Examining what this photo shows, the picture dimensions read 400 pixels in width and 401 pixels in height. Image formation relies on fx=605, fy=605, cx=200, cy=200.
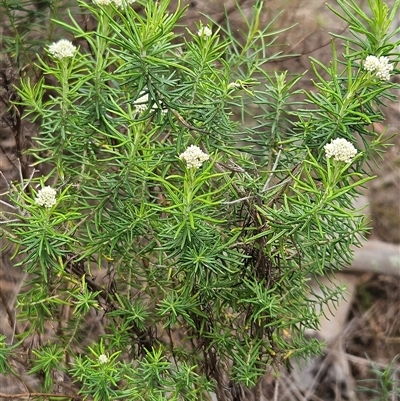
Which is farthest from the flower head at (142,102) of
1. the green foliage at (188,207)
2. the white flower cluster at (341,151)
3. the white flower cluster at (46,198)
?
the white flower cluster at (341,151)

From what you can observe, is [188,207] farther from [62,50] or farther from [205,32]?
[62,50]

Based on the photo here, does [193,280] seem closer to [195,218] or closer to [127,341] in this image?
[195,218]

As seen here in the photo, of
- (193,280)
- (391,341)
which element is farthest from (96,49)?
(391,341)

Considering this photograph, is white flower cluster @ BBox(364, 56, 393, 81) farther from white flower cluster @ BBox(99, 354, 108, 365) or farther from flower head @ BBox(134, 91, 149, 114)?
white flower cluster @ BBox(99, 354, 108, 365)

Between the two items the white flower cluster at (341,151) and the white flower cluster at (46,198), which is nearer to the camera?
the white flower cluster at (341,151)

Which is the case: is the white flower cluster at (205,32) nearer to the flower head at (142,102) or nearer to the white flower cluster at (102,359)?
the flower head at (142,102)
